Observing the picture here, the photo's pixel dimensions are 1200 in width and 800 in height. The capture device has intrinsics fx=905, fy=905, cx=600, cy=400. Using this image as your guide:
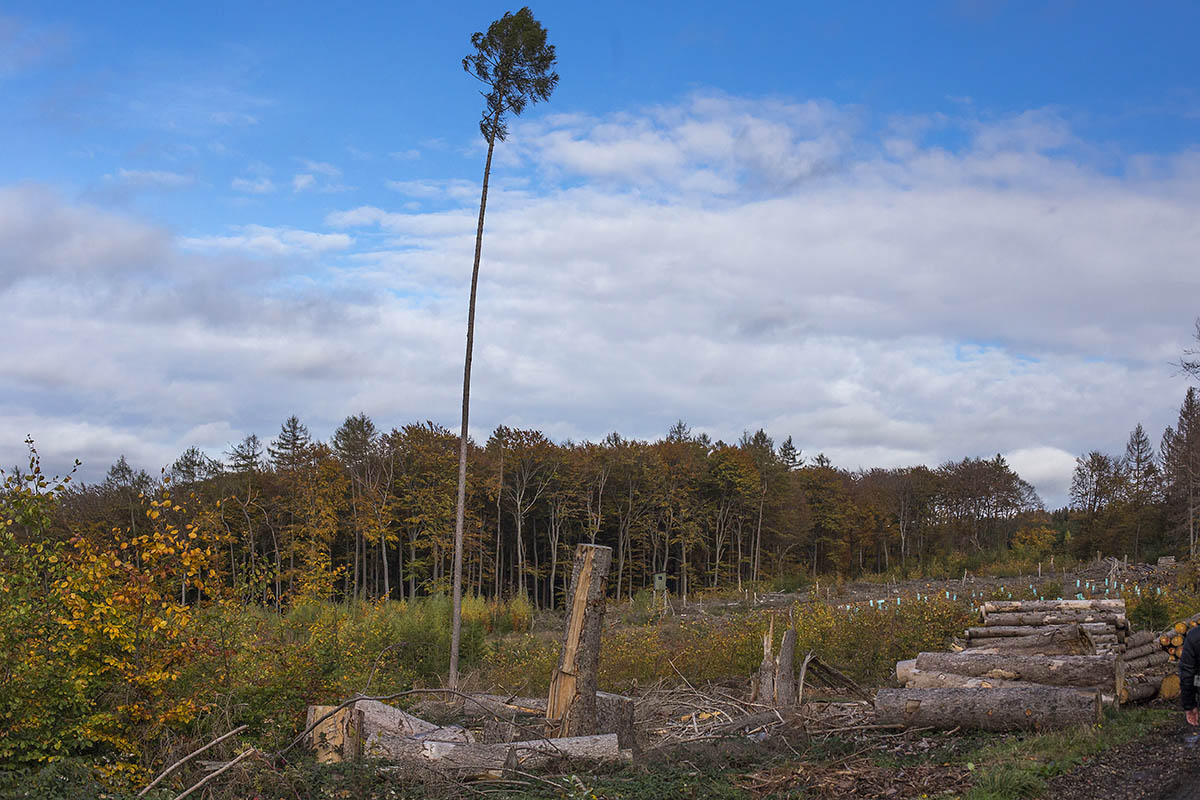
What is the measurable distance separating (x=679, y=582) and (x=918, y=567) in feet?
46.8

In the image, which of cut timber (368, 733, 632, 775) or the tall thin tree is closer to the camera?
cut timber (368, 733, 632, 775)

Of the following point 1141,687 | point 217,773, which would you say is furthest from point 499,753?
point 1141,687

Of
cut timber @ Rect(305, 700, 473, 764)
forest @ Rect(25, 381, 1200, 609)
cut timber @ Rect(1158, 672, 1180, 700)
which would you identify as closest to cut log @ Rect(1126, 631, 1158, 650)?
cut timber @ Rect(1158, 672, 1180, 700)

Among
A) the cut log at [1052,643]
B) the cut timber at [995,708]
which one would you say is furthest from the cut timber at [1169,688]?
the cut timber at [995,708]

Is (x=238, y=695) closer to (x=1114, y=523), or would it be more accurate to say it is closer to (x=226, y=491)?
(x=226, y=491)

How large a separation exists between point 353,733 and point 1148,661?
11425mm

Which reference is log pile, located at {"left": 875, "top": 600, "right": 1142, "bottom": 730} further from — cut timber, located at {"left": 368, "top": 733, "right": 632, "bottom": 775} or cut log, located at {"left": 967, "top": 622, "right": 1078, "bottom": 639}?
cut timber, located at {"left": 368, "top": 733, "right": 632, "bottom": 775}

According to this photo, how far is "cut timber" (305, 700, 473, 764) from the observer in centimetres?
946

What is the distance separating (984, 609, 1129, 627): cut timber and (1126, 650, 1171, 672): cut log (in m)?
0.62

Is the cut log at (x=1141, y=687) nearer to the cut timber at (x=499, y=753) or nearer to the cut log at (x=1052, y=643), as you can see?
the cut log at (x=1052, y=643)

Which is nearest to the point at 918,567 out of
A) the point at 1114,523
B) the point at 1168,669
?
the point at 1114,523

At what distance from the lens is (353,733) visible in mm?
9555

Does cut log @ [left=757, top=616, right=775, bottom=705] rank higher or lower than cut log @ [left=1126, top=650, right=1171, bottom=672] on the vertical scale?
lower

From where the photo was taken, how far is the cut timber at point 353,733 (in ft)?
31.0
